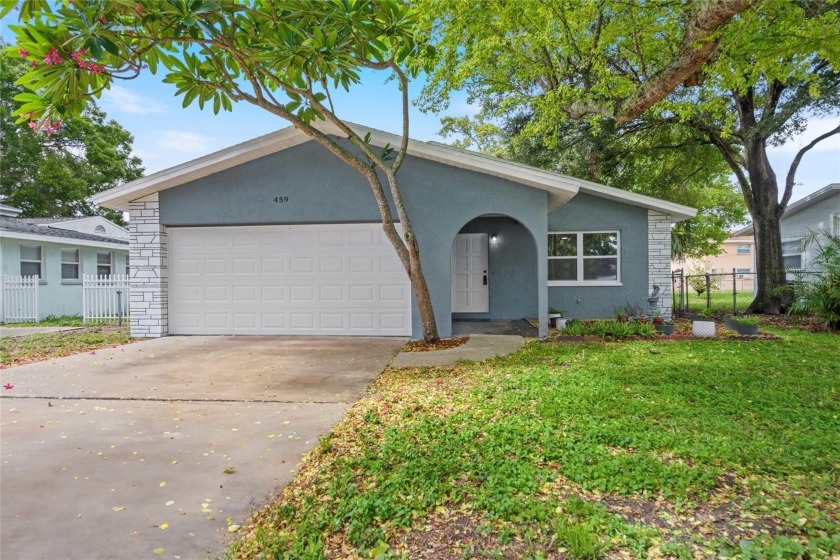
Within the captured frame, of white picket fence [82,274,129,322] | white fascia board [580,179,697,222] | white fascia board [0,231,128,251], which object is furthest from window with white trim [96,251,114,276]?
white fascia board [580,179,697,222]

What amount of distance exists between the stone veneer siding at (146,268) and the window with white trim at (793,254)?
57.2 ft

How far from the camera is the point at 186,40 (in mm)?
5516

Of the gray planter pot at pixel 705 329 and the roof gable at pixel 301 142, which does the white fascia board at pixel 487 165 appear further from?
the gray planter pot at pixel 705 329

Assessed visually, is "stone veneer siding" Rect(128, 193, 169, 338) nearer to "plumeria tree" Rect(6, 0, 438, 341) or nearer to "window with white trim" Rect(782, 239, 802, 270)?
"plumeria tree" Rect(6, 0, 438, 341)

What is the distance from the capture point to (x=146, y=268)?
342 inches

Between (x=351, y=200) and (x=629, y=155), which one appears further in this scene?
(x=629, y=155)

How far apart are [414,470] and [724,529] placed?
1616mm

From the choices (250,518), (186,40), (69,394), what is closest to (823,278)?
(250,518)

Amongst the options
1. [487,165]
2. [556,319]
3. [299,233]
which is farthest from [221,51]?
[556,319]

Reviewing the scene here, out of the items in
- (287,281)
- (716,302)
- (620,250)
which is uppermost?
(620,250)

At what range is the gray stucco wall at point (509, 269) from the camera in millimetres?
10477

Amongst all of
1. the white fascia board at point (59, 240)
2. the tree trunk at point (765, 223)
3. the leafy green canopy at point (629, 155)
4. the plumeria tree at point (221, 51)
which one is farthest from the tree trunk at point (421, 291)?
the white fascia board at point (59, 240)

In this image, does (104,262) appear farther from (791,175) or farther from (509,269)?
(791,175)

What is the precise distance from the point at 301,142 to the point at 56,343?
5.80 meters
